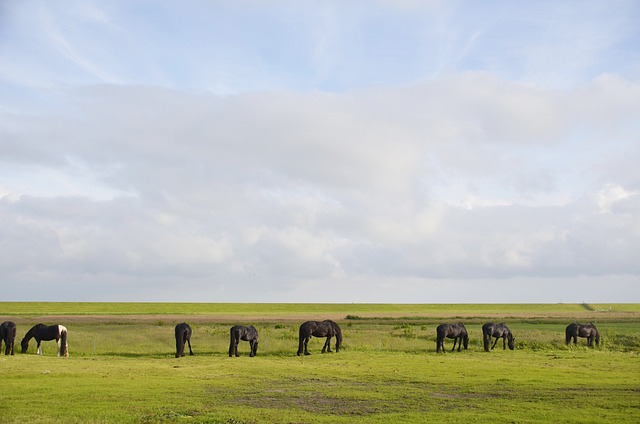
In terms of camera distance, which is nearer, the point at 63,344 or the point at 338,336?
the point at 63,344

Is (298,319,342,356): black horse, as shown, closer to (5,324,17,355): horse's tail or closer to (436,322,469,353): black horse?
(436,322,469,353): black horse

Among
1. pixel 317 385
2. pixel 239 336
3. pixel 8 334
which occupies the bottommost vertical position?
pixel 317 385

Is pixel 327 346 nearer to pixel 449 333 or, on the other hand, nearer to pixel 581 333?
pixel 449 333

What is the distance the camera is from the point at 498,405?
764 inches

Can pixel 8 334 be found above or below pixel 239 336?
above

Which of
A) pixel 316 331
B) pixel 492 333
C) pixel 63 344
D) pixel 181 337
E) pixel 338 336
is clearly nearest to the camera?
pixel 181 337

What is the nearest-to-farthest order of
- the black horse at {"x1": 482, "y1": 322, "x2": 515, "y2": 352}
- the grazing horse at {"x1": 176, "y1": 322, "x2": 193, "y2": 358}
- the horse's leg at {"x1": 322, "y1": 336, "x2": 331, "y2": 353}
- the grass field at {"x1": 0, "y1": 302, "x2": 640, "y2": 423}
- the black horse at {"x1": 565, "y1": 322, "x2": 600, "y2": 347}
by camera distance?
the grass field at {"x1": 0, "y1": 302, "x2": 640, "y2": 423} → the grazing horse at {"x1": 176, "y1": 322, "x2": 193, "y2": 358} → the horse's leg at {"x1": 322, "y1": 336, "x2": 331, "y2": 353} → the black horse at {"x1": 482, "y1": 322, "x2": 515, "y2": 352} → the black horse at {"x1": 565, "y1": 322, "x2": 600, "y2": 347}

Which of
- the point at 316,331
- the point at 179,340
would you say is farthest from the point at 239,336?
the point at 316,331

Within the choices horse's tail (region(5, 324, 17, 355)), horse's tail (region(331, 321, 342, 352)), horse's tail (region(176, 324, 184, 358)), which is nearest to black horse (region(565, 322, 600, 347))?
horse's tail (region(331, 321, 342, 352))

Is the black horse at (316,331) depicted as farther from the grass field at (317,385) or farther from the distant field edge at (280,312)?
the distant field edge at (280,312)

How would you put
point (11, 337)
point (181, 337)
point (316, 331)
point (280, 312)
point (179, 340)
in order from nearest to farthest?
point (179, 340) < point (181, 337) < point (11, 337) < point (316, 331) < point (280, 312)

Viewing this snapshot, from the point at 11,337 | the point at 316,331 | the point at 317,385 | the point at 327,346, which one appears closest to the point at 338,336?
the point at 316,331

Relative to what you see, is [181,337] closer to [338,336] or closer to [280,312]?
[338,336]

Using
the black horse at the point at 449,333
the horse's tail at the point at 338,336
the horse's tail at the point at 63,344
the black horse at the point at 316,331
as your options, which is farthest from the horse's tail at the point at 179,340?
the black horse at the point at 449,333
